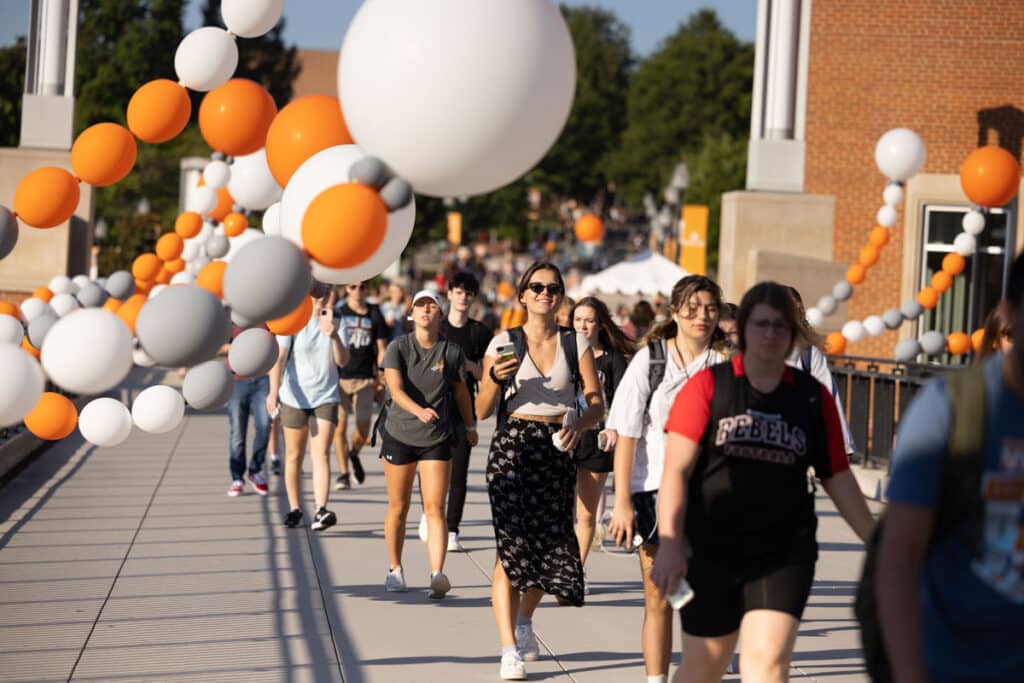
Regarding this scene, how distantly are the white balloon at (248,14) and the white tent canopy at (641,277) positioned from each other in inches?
861

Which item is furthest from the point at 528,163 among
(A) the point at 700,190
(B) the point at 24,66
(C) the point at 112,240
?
(A) the point at 700,190

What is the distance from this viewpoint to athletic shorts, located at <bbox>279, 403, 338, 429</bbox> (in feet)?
39.5

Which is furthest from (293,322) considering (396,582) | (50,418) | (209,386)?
(396,582)

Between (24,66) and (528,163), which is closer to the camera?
(528,163)

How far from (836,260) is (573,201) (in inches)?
3782

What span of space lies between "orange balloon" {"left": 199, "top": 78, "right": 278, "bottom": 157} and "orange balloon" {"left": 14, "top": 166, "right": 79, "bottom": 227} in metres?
0.62

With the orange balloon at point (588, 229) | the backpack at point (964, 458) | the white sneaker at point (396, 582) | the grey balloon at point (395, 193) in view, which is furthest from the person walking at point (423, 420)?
the orange balloon at point (588, 229)

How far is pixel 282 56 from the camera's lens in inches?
3310

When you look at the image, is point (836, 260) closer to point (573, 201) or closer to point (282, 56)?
point (282, 56)

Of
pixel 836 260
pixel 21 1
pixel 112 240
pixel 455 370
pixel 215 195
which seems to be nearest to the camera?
pixel 215 195

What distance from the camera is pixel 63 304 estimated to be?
763 centimetres

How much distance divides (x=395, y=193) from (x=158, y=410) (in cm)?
202

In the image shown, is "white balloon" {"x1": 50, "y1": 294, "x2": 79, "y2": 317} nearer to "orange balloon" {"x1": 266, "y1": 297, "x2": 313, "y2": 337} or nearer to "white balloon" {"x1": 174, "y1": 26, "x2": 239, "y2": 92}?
"white balloon" {"x1": 174, "y1": 26, "x2": 239, "y2": 92}

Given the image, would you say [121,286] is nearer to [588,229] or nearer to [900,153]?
[900,153]
